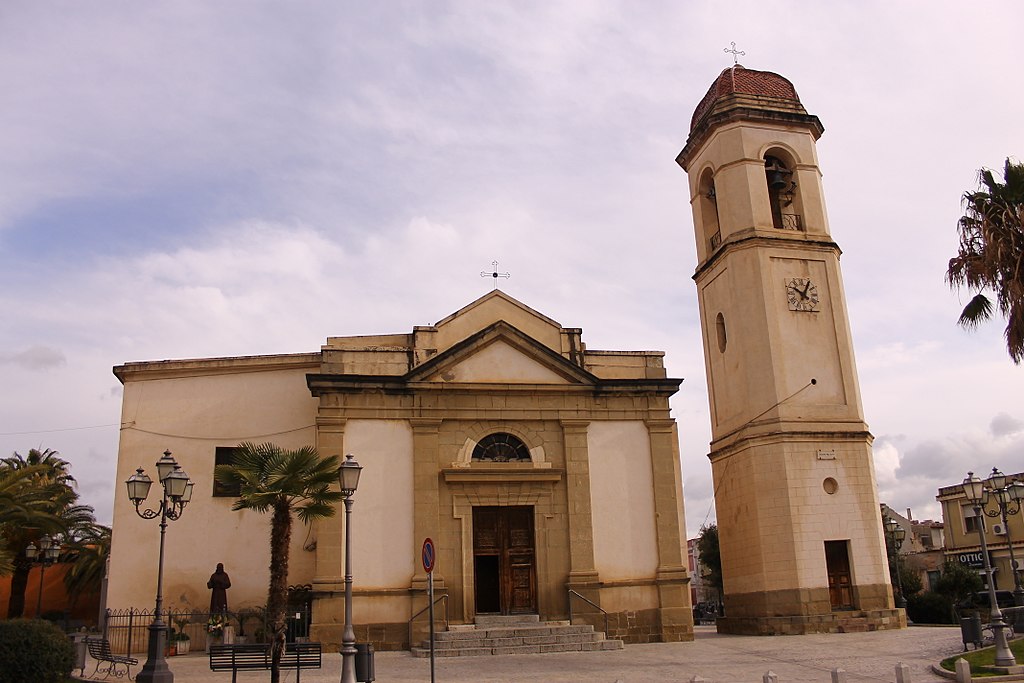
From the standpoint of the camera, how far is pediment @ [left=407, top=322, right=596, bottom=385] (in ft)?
77.2

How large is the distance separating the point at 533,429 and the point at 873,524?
32.0ft

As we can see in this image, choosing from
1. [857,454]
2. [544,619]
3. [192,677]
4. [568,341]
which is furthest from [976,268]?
[192,677]

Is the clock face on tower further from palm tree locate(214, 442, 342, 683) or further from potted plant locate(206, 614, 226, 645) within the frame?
potted plant locate(206, 614, 226, 645)

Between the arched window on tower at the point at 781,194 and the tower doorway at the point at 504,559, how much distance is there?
12197 mm

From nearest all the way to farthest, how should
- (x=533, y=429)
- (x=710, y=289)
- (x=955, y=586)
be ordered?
(x=533, y=429) < (x=710, y=289) < (x=955, y=586)

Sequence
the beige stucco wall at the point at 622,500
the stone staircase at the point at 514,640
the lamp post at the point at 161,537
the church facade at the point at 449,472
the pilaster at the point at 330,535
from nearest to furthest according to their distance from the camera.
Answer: the lamp post at the point at 161,537 < the stone staircase at the point at 514,640 < the pilaster at the point at 330,535 < the church facade at the point at 449,472 < the beige stucco wall at the point at 622,500

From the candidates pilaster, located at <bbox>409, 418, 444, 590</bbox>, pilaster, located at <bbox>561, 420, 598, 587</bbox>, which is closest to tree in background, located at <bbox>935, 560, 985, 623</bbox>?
pilaster, located at <bbox>561, 420, 598, 587</bbox>

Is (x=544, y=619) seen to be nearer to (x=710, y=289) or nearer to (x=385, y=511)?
(x=385, y=511)

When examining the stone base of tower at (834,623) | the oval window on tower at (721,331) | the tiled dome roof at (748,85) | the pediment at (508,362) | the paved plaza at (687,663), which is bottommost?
the paved plaza at (687,663)

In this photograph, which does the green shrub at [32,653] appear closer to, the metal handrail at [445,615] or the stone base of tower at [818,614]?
the metal handrail at [445,615]

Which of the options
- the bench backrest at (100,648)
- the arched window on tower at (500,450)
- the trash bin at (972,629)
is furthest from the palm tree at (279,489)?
the trash bin at (972,629)

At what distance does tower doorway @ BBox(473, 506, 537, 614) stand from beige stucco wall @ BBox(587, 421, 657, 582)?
1773 millimetres

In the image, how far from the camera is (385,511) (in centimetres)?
2214

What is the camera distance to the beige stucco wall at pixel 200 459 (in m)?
23.1
